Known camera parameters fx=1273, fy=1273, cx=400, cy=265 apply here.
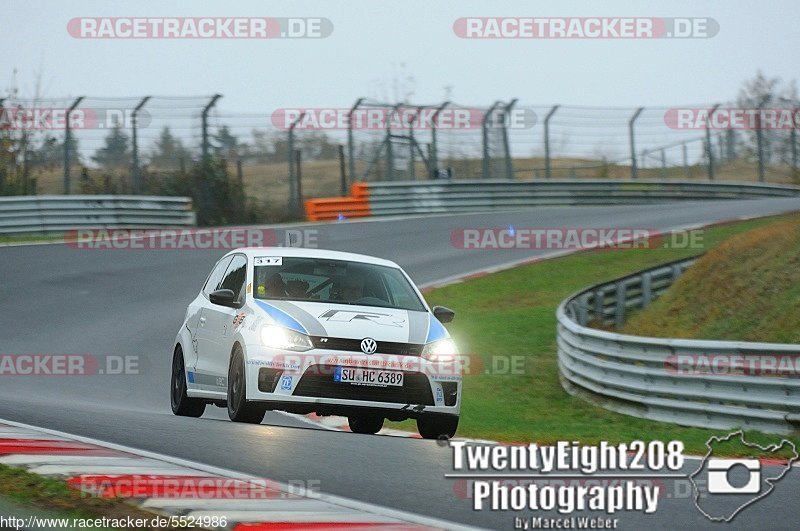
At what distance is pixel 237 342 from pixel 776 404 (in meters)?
4.72

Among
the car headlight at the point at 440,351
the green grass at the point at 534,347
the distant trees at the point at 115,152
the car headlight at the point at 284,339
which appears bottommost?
the green grass at the point at 534,347

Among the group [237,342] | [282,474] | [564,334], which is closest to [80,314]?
[564,334]

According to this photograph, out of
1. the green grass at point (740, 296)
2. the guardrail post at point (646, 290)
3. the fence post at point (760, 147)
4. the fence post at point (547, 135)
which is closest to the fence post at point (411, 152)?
the fence post at point (547, 135)

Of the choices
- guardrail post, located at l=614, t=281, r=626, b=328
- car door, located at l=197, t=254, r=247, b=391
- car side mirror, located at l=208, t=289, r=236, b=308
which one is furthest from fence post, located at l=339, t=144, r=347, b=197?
car side mirror, located at l=208, t=289, r=236, b=308

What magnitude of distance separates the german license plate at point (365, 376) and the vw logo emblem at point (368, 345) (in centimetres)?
14

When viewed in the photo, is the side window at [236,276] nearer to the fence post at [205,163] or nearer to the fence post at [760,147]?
the fence post at [205,163]

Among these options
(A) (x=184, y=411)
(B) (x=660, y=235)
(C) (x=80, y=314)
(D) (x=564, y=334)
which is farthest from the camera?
(B) (x=660, y=235)

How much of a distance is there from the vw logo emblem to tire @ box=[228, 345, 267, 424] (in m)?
0.83

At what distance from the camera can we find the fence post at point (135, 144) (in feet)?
98.7

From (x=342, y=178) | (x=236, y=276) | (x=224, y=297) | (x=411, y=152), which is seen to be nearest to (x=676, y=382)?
(x=236, y=276)

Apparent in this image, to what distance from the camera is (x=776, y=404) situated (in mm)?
10930

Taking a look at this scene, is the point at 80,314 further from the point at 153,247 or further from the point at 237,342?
the point at 237,342

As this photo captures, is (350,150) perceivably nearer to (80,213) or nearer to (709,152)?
(80,213)

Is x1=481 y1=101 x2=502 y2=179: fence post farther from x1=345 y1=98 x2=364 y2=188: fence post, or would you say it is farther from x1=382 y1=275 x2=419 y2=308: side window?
x1=382 y1=275 x2=419 y2=308: side window
